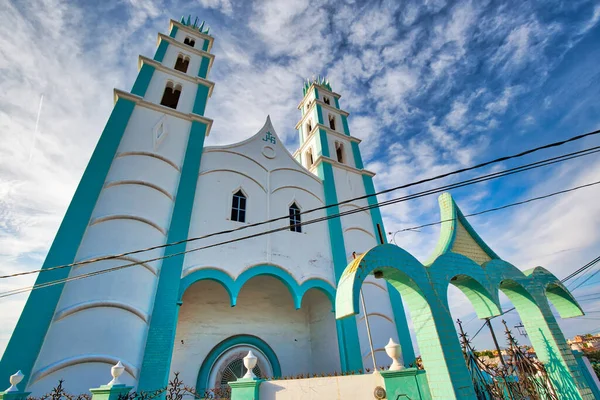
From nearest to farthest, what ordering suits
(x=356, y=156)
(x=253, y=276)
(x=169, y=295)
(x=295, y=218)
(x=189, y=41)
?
1. (x=169, y=295)
2. (x=253, y=276)
3. (x=295, y=218)
4. (x=189, y=41)
5. (x=356, y=156)

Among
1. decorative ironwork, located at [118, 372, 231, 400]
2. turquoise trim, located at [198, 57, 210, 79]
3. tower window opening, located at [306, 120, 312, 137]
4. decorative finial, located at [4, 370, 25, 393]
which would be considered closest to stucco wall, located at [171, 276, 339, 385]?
decorative ironwork, located at [118, 372, 231, 400]

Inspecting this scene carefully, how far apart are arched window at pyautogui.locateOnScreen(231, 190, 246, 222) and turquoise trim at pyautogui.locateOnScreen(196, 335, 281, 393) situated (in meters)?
4.08

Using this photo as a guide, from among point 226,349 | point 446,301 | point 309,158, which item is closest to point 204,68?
point 309,158

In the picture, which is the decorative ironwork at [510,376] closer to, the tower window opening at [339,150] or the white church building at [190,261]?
the white church building at [190,261]

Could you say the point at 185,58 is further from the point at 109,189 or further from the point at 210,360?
the point at 210,360

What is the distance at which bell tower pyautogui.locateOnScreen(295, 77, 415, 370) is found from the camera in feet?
32.0

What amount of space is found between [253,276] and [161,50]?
10587 millimetres

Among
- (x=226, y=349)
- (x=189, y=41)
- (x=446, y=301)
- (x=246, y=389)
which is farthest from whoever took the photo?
(x=189, y=41)

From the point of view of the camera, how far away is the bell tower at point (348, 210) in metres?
9.76

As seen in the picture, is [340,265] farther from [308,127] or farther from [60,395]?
[308,127]

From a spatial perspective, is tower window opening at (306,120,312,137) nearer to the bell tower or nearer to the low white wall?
the bell tower

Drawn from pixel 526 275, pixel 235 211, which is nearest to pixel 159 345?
pixel 235 211

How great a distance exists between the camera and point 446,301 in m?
5.40

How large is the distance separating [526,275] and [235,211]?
27.3 feet
